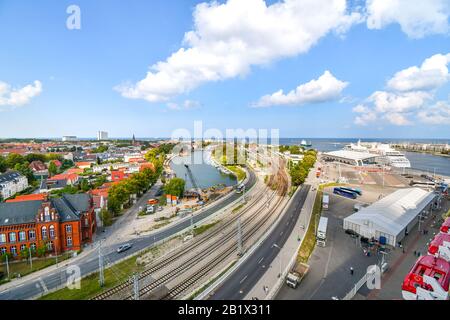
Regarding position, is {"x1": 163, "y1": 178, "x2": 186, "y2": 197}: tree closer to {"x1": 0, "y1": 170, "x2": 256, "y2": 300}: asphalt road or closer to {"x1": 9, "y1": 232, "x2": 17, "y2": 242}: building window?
{"x1": 0, "y1": 170, "x2": 256, "y2": 300}: asphalt road

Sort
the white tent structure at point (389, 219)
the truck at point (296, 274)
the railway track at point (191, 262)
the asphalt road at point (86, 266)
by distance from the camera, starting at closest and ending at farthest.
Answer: the truck at point (296, 274) < the railway track at point (191, 262) < the asphalt road at point (86, 266) < the white tent structure at point (389, 219)

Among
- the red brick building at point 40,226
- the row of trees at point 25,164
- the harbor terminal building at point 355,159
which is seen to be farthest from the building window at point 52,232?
the harbor terminal building at point 355,159

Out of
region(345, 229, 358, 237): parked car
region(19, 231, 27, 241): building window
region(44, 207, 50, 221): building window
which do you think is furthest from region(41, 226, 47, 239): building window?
region(345, 229, 358, 237): parked car

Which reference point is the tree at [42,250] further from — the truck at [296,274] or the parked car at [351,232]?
the parked car at [351,232]
